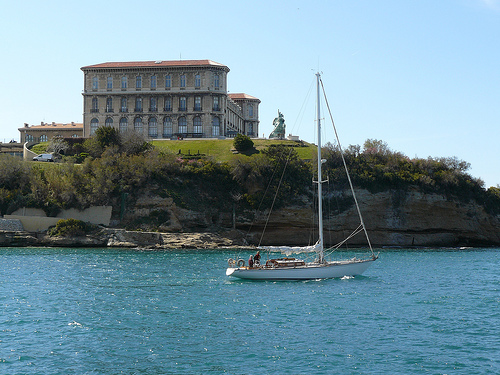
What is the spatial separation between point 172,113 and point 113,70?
610 inches

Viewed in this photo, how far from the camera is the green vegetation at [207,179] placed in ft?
247

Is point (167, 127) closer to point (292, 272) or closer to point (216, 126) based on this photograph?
point (216, 126)

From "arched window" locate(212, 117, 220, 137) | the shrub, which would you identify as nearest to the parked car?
the shrub

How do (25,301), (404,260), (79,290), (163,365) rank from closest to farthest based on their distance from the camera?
(163,365) → (25,301) → (79,290) → (404,260)

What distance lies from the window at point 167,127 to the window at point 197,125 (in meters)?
5.03

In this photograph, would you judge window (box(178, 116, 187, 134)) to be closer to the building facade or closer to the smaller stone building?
the building facade

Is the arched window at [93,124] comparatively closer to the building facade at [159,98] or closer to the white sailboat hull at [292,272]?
the building facade at [159,98]

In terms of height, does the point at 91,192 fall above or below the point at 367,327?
above

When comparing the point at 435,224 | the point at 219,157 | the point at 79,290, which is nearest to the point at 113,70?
the point at 219,157

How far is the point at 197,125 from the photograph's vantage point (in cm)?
11431

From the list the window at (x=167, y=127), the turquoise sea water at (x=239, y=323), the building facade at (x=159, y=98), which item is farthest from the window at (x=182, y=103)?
the turquoise sea water at (x=239, y=323)

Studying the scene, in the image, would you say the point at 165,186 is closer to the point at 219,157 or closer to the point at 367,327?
the point at 219,157

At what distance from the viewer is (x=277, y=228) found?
77.3 m

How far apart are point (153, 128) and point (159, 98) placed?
6.28m
